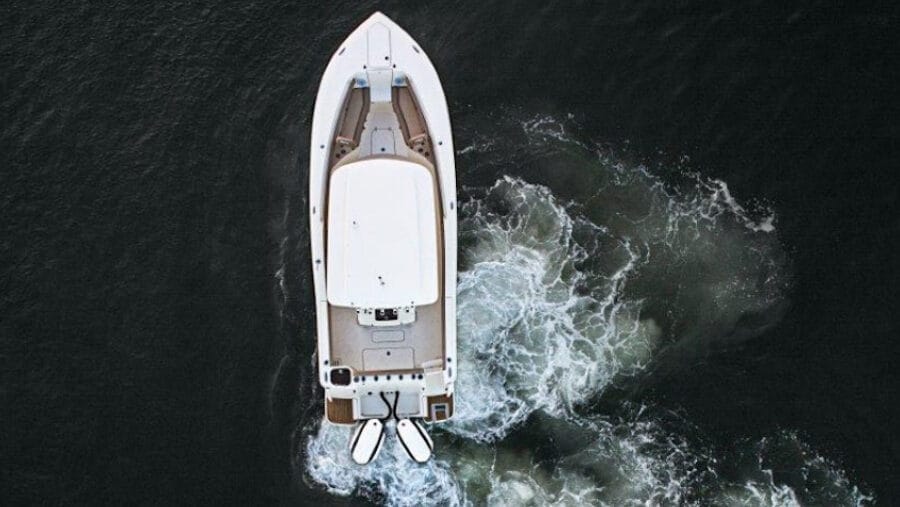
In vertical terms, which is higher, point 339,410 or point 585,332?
point 585,332

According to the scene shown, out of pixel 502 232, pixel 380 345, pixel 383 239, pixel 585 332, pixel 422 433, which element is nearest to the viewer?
pixel 383 239

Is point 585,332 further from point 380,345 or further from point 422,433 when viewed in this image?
point 380,345

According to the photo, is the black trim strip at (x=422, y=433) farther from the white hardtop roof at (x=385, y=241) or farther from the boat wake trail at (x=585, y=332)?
the white hardtop roof at (x=385, y=241)

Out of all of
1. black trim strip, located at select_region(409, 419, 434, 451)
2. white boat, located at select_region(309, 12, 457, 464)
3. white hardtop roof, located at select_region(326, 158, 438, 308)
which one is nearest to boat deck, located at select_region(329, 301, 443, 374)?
white boat, located at select_region(309, 12, 457, 464)

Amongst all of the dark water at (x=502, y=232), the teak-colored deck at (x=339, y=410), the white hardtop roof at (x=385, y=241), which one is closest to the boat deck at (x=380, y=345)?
the teak-colored deck at (x=339, y=410)

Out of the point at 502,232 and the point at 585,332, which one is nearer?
the point at 585,332

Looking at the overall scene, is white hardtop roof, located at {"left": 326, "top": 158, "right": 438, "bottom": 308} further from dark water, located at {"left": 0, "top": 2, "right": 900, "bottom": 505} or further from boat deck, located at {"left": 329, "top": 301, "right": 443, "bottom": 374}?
dark water, located at {"left": 0, "top": 2, "right": 900, "bottom": 505}

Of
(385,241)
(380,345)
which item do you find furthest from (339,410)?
(385,241)
